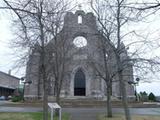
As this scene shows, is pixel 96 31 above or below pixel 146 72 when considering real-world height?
above

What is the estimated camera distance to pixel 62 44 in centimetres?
1912

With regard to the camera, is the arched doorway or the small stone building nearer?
the arched doorway

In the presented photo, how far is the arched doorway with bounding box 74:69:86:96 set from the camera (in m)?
39.8

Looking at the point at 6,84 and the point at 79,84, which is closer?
the point at 79,84

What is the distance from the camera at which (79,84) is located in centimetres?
3988

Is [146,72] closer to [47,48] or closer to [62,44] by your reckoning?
[47,48]

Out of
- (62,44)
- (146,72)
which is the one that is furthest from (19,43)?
(146,72)

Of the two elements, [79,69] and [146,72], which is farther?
[79,69]

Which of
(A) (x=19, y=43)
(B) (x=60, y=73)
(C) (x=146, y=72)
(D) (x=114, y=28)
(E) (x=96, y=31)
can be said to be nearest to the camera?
(C) (x=146, y=72)

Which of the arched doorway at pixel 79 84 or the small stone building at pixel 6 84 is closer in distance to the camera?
the arched doorway at pixel 79 84

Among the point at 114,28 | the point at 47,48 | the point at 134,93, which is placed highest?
the point at 114,28

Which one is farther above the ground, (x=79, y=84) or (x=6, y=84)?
(x=6, y=84)

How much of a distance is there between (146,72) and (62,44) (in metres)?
7.66

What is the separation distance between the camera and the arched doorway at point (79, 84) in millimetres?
39750
